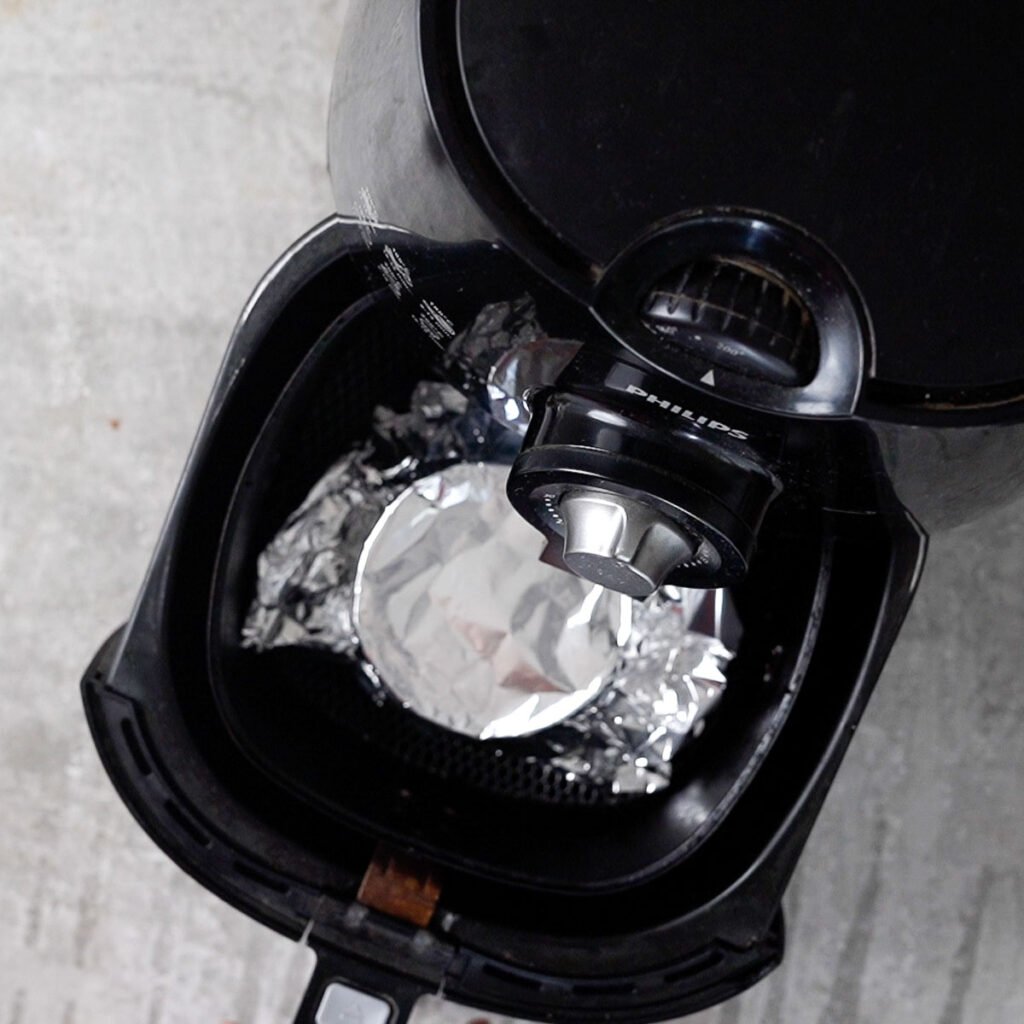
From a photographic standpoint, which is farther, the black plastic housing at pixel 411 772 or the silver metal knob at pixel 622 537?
the black plastic housing at pixel 411 772

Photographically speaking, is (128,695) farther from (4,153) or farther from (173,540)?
(4,153)

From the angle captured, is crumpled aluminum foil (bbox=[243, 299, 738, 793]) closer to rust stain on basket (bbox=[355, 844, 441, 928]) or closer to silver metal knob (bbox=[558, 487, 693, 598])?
rust stain on basket (bbox=[355, 844, 441, 928])

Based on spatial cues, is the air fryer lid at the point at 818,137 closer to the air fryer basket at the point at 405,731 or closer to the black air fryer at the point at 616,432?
the black air fryer at the point at 616,432

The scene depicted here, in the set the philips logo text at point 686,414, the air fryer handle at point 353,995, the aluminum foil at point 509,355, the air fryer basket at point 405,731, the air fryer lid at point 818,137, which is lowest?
the air fryer handle at point 353,995

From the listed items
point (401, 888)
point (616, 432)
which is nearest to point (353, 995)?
point (401, 888)

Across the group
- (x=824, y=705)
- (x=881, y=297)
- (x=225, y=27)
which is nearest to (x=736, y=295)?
(x=881, y=297)

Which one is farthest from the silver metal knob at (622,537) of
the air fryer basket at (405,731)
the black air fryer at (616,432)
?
the air fryer basket at (405,731)

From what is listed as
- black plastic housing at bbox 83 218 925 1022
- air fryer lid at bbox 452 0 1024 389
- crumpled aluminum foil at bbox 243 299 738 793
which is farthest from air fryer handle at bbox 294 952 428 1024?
air fryer lid at bbox 452 0 1024 389

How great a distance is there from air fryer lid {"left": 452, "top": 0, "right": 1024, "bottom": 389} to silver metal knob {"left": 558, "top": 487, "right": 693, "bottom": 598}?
0.09 m

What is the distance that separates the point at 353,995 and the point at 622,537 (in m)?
0.27

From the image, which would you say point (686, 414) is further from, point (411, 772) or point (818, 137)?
point (411, 772)

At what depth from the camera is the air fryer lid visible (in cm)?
32

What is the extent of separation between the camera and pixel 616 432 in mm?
368

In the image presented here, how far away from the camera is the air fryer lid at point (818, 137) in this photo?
316mm
